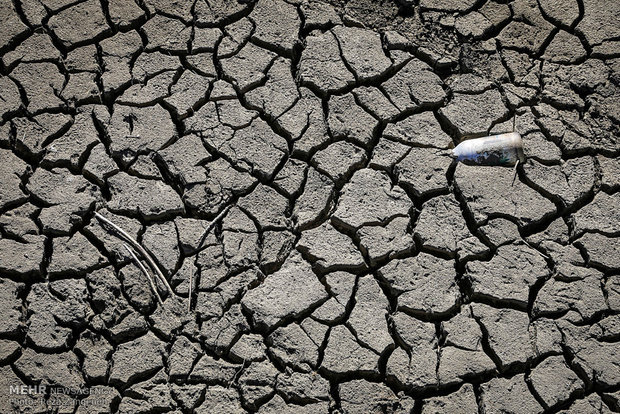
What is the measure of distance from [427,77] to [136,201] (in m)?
1.77

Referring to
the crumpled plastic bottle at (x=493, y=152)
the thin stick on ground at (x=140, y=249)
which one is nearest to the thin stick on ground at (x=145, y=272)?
the thin stick on ground at (x=140, y=249)

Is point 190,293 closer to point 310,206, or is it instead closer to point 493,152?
point 310,206

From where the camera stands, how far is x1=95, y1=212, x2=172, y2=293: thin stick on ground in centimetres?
368

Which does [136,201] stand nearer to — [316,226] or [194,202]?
[194,202]

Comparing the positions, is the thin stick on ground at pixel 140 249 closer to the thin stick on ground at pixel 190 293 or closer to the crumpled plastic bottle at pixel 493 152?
the thin stick on ground at pixel 190 293

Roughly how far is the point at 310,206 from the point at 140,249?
876 millimetres

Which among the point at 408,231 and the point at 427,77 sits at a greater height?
the point at 427,77

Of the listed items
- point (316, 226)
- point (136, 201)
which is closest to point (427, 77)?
point (316, 226)

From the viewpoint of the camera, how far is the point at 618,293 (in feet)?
12.0

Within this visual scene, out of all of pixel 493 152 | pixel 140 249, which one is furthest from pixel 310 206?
pixel 493 152

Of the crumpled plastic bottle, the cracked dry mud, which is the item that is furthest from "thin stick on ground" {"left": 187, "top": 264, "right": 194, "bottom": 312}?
the crumpled plastic bottle

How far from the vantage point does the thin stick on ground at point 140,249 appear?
368cm

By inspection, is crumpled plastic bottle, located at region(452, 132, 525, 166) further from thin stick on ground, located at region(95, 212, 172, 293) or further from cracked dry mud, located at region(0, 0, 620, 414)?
thin stick on ground, located at region(95, 212, 172, 293)

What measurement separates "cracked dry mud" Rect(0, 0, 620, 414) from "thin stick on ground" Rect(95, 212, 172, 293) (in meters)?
0.03
